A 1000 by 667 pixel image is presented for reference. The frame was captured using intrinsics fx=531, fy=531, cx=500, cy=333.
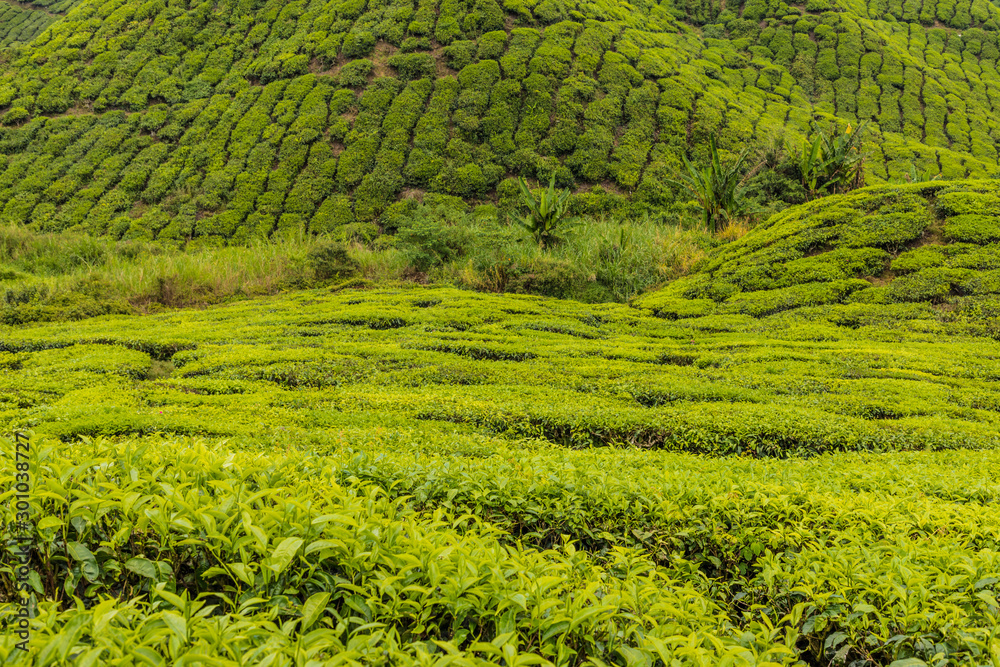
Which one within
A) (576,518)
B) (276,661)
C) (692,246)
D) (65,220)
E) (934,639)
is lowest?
(65,220)

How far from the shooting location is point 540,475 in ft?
11.9

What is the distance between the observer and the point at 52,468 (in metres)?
2.34

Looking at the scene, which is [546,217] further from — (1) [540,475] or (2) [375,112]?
(1) [540,475]

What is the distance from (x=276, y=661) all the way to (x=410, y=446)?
141 inches

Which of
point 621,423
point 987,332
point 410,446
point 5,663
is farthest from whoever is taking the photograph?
point 987,332

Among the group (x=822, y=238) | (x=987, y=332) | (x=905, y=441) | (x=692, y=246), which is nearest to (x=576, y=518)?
(x=905, y=441)

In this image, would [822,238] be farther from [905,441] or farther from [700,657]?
[700,657]

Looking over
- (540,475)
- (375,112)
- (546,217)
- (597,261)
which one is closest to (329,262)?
(546,217)

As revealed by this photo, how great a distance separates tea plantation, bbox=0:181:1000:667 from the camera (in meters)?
1.95

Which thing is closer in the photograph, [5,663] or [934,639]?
[5,663]

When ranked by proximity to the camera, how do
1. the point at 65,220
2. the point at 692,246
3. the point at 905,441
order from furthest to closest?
the point at 65,220 → the point at 692,246 → the point at 905,441

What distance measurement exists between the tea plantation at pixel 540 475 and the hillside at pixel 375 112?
45.5 ft

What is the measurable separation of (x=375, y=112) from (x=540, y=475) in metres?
28.2

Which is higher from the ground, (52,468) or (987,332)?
(52,468)
